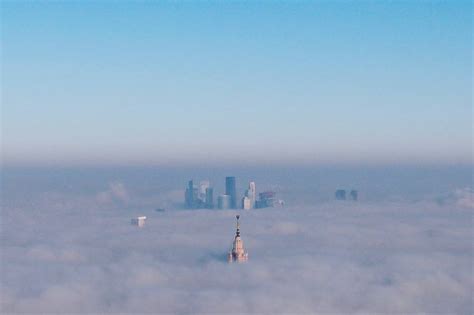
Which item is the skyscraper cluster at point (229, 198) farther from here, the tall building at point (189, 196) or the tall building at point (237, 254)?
the tall building at point (237, 254)

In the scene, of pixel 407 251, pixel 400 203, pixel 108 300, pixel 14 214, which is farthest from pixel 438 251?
pixel 14 214

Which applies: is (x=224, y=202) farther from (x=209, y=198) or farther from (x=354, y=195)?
(x=354, y=195)

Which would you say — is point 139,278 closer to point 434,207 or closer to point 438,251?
point 438,251

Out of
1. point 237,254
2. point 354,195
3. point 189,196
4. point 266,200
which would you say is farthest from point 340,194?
point 237,254

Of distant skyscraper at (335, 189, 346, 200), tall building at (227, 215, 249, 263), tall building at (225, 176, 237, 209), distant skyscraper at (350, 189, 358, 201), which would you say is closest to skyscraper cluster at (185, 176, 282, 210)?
tall building at (225, 176, 237, 209)

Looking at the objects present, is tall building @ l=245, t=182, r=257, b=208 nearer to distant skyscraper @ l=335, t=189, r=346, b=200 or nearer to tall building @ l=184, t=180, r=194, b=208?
tall building @ l=184, t=180, r=194, b=208

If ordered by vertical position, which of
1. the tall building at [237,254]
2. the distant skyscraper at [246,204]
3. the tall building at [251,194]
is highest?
the tall building at [251,194]

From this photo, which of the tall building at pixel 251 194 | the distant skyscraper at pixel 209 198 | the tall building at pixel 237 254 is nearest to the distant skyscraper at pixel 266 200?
the tall building at pixel 251 194
